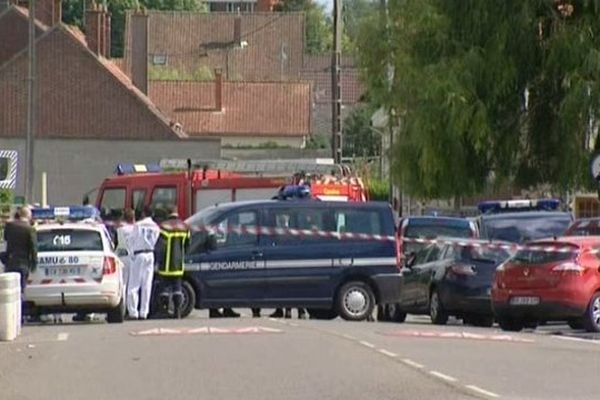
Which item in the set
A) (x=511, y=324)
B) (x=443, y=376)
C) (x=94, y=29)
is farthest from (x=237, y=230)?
(x=94, y=29)

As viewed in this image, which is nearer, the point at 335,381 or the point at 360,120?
the point at 335,381

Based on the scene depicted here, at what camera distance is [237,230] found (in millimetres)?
25750

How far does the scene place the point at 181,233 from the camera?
83.1ft

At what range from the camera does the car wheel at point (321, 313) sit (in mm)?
26625

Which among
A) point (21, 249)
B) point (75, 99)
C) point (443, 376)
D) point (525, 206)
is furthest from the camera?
point (75, 99)

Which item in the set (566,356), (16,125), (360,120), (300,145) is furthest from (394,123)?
(360,120)

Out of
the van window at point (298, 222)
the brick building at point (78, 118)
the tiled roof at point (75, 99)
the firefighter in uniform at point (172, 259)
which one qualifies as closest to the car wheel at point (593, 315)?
the van window at point (298, 222)

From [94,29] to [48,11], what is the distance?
4.34 meters

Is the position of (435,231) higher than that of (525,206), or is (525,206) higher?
(525,206)

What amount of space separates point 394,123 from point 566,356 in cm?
1261

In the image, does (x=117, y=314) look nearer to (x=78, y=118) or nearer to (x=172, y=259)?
(x=172, y=259)

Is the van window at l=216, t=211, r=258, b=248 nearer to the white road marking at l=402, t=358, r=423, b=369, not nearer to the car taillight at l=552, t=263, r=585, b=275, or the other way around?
the car taillight at l=552, t=263, r=585, b=275

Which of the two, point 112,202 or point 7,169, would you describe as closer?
point 7,169

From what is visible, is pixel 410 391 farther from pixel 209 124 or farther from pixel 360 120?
pixel 360 120
